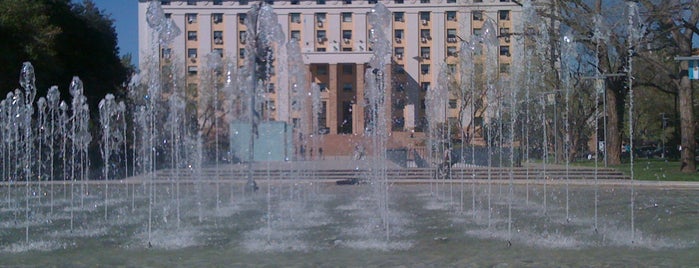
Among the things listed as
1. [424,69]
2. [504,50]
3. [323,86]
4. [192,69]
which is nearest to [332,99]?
[323,86]

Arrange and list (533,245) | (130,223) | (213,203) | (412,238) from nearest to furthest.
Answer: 1. (533,245)
2. (412,238)
3. (130,223)
4. (213,203)

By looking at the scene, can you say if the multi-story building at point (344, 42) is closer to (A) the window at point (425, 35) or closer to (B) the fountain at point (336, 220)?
(A) the window at point (425, 35)

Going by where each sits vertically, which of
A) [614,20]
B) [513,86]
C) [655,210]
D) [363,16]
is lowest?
[655,210]

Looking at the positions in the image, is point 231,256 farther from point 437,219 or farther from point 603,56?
point 603,56

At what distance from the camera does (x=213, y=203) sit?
57.5ft

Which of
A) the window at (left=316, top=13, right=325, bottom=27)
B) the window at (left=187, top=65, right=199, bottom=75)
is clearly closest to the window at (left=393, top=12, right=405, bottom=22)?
the window at (left=316, top=13, right=325, bottom=27)

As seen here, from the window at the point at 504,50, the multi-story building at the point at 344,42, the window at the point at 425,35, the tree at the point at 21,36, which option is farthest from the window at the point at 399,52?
the tree at the point at 21,36

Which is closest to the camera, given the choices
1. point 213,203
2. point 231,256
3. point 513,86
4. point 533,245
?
point 231,256

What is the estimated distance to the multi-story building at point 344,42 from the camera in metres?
51.1

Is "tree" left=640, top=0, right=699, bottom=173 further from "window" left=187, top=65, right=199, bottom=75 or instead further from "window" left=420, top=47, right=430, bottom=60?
"window" left=187, top=65, right=199, bottom=75

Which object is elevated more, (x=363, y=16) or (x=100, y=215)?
(x=363, y=16)

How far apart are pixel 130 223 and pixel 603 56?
2355 cm

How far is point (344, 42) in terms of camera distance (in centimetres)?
5412

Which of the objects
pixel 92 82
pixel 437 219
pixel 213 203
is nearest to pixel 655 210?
pixel 437 219
